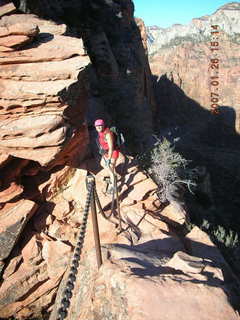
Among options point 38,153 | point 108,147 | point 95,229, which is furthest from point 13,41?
point 95,229

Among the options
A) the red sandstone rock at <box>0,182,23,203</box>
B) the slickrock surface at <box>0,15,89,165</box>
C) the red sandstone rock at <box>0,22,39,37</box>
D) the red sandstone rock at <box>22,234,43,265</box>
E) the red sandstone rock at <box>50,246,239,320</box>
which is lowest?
the red sandstone rock at <box>22,234,43,265</box>

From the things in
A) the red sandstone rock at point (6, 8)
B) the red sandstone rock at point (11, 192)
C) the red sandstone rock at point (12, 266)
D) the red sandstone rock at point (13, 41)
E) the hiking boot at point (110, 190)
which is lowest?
the red sandstone rock at point (12, 266)

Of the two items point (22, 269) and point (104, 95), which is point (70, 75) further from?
point (104, 95)

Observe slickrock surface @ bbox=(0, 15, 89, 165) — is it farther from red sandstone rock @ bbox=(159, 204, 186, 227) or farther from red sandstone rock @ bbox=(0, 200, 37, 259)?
red sandstone rock @ bbox=(159, 204, 186, 227)

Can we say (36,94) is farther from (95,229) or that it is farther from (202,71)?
(202,71)

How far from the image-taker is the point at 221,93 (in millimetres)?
38031

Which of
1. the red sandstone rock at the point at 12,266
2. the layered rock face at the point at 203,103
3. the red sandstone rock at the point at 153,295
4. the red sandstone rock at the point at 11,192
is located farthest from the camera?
the layered rock face at the point at 203,103

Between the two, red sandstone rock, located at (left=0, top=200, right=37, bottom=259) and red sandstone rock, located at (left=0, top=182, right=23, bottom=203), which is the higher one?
red sandstone rock, located at (left=0, top=182, right=23, bottom=203)

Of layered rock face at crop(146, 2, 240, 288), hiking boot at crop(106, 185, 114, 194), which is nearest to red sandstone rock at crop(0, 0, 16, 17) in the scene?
hiking boot at crop(106, 185, 114, 194)

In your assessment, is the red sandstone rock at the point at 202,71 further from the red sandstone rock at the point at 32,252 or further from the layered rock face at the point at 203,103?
the red sandstone rock at the point at 32,252

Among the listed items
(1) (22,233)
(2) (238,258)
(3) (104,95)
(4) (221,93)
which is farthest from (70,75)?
(4) (221,93)

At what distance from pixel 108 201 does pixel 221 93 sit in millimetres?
36419

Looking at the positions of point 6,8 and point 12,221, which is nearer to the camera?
point 12,221

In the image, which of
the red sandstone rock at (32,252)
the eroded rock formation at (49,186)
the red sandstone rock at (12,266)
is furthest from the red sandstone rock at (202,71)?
the red sandstone rock at (12,266)
